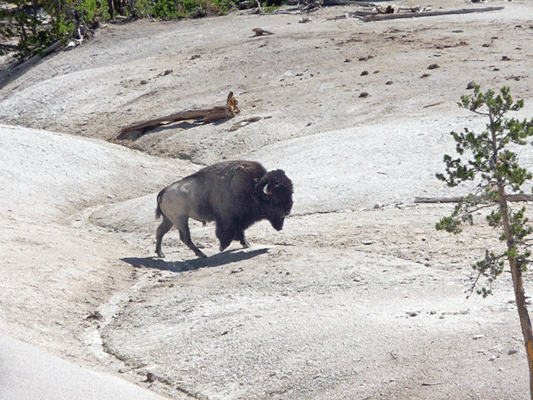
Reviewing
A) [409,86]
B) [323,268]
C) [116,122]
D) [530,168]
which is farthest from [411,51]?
[323,268]

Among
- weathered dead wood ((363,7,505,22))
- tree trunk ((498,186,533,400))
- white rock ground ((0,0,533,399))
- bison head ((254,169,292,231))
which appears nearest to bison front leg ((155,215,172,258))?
white rock ground ((0,0,533,399))

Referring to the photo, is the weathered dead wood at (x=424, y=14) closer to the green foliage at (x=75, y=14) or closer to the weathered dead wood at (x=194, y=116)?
the green foliage at (x=75, y=14)

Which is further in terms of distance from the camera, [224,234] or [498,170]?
[224,234]

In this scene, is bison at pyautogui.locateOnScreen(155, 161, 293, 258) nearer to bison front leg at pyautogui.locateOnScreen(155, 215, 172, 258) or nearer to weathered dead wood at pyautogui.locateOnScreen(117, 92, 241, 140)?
bison front leg at pyautogui.locateOnScreen(155, 215, 172, 258)

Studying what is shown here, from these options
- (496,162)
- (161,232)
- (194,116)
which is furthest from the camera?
(194,116)

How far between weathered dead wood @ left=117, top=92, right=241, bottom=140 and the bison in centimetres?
819

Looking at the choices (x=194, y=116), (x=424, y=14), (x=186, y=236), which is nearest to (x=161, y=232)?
(x=186, y=236)

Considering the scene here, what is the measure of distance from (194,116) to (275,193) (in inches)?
370

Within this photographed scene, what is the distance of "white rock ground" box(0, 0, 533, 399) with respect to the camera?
20.7 feet

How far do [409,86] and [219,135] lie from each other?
16.0 feet

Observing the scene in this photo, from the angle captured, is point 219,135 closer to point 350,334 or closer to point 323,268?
point 323,268

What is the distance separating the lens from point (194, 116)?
19125 mm

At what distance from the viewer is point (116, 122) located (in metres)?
21.0

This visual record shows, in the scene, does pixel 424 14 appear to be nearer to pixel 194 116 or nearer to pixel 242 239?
pixel 194 116
